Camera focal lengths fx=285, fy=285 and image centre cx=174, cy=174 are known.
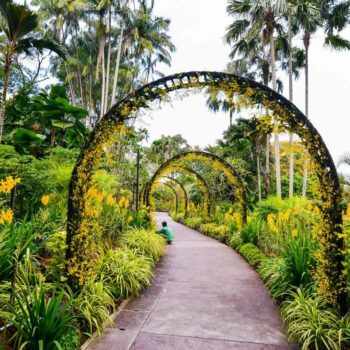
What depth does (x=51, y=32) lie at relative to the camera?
1966 centimetres

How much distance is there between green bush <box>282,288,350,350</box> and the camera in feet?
8.60

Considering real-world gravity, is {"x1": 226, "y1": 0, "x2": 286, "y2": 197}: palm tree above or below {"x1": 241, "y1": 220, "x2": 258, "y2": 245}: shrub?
above

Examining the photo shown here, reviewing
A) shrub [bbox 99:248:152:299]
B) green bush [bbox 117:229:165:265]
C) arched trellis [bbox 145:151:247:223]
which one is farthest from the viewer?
arched trellis [bbox 145:151:247:223]

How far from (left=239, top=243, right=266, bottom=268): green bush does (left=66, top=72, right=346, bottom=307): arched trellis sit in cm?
240

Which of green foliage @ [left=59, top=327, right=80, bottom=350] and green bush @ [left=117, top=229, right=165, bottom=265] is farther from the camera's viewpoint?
green bush @ [left=117, top=229, right=165, bottom=265]

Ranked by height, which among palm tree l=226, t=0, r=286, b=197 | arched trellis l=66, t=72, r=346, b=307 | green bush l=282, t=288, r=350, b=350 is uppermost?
palm tree l=226, t=0, r=286, b=197

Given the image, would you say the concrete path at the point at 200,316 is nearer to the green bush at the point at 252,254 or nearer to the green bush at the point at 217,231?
the green bush at the point at 252,254

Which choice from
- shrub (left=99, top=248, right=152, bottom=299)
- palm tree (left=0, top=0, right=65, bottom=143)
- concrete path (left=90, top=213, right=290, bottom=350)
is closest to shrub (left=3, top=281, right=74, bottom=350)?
concrete path (left=90, top=213, right=290, bottom=350)

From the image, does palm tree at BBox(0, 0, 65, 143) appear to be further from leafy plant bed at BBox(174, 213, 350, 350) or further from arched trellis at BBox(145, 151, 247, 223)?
arched trellis at BBox(145, 151, 247, 223)

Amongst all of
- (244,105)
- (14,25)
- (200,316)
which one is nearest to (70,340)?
(200,316)

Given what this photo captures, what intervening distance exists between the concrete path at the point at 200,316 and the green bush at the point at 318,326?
0.22m

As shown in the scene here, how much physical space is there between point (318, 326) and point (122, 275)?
2.54 m

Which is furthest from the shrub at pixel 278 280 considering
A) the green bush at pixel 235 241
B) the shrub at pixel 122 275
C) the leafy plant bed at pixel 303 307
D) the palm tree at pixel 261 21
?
the palm tree at pixel 261 21

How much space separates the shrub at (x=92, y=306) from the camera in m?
2.94
